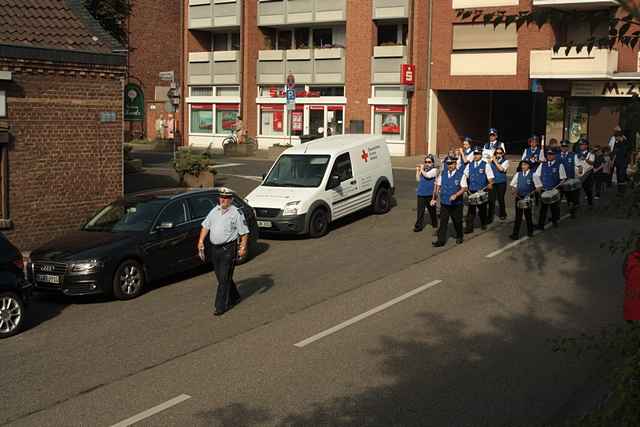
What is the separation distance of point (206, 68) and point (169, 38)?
364 inches

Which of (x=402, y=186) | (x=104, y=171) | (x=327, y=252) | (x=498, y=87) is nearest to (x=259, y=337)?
(x=327, y=252)

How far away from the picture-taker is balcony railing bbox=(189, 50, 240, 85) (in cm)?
4340

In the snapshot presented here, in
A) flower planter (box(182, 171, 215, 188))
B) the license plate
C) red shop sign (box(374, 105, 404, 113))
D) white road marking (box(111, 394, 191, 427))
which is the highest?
red shop sign (box(374, 105, 404, 113))

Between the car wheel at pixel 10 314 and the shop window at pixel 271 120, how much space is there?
1269 inches

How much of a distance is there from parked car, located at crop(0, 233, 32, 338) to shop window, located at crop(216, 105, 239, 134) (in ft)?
110

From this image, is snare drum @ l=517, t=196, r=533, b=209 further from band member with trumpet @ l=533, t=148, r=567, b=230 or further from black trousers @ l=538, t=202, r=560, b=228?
black trousers @ l=538, t=202, r=560, b=228

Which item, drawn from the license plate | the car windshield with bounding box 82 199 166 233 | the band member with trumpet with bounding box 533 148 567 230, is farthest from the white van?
the license plate

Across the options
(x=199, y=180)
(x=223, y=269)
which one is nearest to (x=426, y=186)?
(x=223, y=269)

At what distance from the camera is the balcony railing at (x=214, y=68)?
43.4 meters

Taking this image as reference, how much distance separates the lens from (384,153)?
19.5 metres

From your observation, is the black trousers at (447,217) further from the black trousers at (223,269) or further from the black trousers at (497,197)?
the black trousers at (223,269)

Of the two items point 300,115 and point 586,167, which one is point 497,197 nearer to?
point 586,167

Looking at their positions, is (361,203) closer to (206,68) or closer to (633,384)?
(633,384)

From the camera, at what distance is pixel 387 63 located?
37469mm
